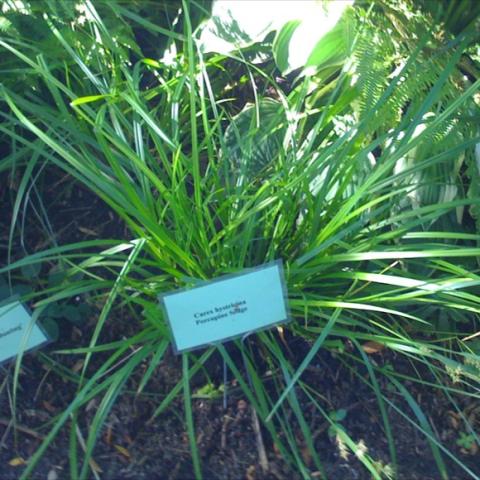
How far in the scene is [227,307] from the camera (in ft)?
2.51

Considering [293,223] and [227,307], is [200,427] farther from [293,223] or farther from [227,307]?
[293,223]

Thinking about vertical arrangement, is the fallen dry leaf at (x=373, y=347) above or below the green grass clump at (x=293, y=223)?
below

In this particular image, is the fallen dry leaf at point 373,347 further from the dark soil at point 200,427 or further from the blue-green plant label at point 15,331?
the blue-green plant label at point 15,331

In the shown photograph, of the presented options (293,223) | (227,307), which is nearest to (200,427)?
(227,307)

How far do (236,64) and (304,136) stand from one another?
0.60 feet

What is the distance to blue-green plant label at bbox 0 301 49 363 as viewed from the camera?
0.81 m

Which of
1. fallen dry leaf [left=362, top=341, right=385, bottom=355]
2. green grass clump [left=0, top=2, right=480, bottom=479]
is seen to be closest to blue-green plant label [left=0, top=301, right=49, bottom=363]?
green grass clump [left=0, top=2, right=480, bottom=479]

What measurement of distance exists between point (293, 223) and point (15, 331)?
39cm

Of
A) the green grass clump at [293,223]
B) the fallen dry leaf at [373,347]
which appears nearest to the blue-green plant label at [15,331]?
the green grass clump at [293,223]

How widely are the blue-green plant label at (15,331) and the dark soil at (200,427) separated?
2.2 inches

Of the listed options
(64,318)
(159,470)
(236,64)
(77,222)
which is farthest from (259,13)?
(159,470)

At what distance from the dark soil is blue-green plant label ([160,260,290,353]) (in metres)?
0.14

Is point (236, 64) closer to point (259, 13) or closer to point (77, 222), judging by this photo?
point (259, 13)

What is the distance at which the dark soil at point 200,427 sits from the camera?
828 mm
